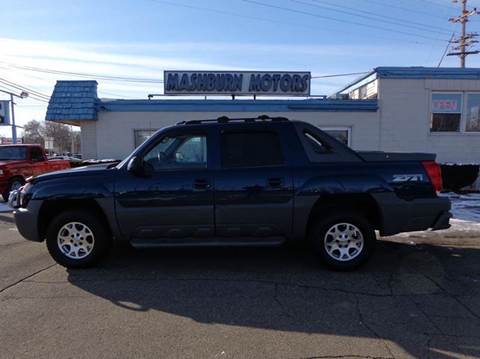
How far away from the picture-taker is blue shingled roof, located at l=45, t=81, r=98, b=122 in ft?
44.4

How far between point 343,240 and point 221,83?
35.7ft

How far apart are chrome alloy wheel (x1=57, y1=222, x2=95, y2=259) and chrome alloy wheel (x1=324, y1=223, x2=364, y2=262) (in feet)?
10.2

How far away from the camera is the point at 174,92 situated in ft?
49.8

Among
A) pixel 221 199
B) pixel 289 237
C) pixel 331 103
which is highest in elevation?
pixel 331 103

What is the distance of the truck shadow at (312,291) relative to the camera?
3793mm

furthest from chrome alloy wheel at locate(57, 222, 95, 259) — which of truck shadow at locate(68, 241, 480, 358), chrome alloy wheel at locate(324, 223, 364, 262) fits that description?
chrome alloy wheel at locate(324, 223, 364, 262)

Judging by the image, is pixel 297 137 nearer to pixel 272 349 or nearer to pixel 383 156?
pixel 383 156

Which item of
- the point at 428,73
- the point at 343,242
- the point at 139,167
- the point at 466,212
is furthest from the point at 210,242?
the point at 428,73

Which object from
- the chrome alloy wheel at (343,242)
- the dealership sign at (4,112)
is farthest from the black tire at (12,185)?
the dealership sign at (4,112)

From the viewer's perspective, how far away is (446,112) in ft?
46.0

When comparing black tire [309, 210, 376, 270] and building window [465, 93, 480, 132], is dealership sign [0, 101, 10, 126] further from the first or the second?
black tire [309, 210, 376, 270]

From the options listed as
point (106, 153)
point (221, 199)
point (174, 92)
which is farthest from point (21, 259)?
point (174, 92)

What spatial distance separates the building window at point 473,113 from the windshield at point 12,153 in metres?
14.9

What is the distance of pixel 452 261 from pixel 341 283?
1981mm
